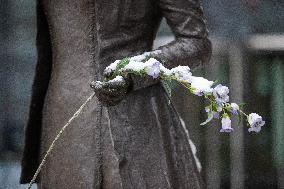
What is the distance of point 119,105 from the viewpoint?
8.73 ft

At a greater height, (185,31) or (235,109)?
(185,31)

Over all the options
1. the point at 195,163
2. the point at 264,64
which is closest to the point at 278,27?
the point at 264,64

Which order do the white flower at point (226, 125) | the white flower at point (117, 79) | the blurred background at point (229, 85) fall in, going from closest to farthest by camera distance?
the white flower at point (226, 125) → the white flower at point (117, 79) → the blurred background at point (229, 85)

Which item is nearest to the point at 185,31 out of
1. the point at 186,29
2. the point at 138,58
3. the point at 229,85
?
the point at 186,29

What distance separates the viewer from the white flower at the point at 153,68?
2389mm

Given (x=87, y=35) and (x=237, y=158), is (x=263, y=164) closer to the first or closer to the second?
(x=237, y=158)

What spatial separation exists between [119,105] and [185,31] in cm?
28

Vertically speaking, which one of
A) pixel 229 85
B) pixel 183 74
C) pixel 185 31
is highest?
pixel 229 85

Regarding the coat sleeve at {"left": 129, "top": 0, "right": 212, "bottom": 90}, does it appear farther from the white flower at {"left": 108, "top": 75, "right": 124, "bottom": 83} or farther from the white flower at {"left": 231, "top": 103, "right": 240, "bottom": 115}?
the white flower at {"left": 231, "top": 103, "right": 240, "bottom": 115}

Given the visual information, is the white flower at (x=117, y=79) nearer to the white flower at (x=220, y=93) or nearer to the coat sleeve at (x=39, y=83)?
the white flower at (x=220, y=93)

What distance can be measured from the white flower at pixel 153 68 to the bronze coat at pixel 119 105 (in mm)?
208

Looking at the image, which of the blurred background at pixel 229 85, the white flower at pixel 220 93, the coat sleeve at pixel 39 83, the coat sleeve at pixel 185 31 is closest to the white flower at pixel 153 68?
the white flower at pixel 220 93

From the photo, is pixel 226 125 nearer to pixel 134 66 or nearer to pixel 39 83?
pixel 134 66

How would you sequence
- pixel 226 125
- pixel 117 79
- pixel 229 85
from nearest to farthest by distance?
pixel 226 125 < pixel 117 79 < pixel 229 85
